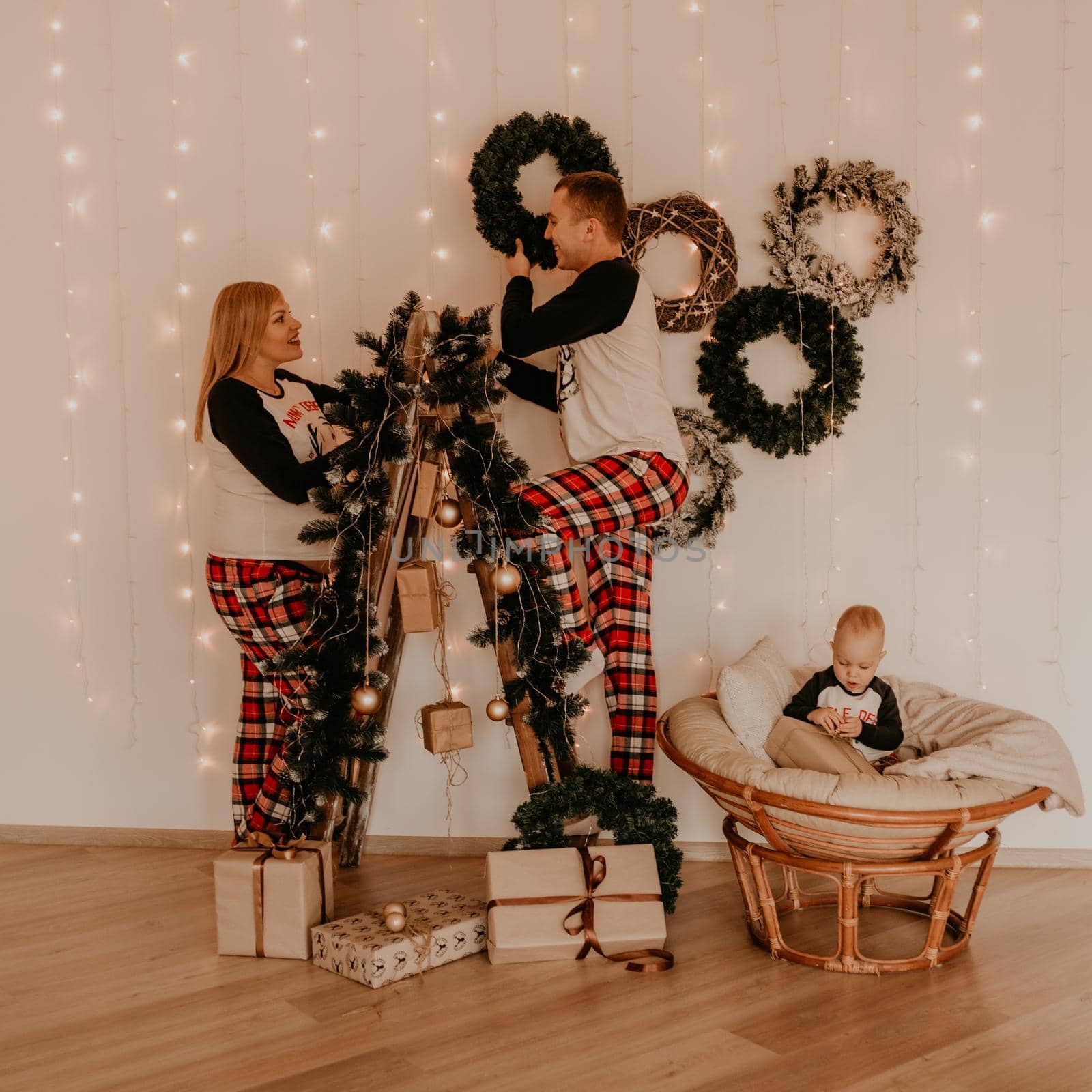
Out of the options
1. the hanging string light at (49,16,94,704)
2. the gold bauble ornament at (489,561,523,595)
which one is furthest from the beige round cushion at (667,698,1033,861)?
the hanging string light at (49,16,94,704)

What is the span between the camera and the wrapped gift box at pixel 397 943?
7.02 feet

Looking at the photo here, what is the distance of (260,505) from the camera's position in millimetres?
2699

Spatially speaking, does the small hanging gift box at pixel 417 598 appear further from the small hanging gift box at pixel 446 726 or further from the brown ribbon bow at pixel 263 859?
the brown ribbon bow at pixel 263 859

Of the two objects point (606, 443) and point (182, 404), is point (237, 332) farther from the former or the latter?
point (606, 443)

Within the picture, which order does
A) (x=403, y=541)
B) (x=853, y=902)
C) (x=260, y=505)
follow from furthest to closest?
(x=260, y=505) < (x=403, y=541) < (x=853, y=902)

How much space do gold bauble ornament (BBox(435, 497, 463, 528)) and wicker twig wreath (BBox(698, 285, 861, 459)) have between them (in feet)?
2.81

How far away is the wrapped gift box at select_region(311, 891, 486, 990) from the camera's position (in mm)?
2139

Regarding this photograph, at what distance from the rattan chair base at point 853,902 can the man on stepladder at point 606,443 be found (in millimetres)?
479

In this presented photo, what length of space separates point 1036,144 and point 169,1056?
2928 millimetres

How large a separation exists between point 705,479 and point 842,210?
2.65 feet

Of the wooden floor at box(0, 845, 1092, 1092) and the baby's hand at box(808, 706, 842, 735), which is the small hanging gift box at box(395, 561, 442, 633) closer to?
the wooden floor at box(0, 845, 1092, 1092)

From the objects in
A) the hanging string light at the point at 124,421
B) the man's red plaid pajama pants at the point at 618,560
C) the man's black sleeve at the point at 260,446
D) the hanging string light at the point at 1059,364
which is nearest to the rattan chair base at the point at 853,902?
the man's red plaid pajama pants at the point at 618,560

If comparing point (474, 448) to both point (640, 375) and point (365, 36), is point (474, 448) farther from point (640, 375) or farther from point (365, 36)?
point (365, 36)

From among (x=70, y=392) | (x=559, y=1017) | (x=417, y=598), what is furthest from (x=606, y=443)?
(x=70, y=392)
